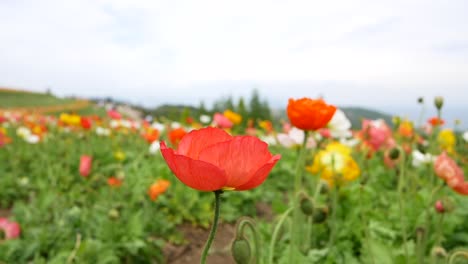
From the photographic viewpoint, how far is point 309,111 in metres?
1.05

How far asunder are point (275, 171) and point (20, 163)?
2.45 m

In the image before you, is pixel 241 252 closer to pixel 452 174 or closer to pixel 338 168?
pixel 452 174

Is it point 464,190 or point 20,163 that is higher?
point 464,190

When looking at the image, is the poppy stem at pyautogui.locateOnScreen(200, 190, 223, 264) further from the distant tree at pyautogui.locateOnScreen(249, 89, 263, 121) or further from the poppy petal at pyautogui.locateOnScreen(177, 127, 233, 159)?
the distant tree at pyautogui.locateOnScreen(249, 89, 263, 121)

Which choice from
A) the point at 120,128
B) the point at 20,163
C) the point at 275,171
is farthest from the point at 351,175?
the point at 120,128

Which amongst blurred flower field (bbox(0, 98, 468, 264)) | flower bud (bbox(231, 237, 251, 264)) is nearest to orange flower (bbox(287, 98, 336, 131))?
blurred flower field (bbox(0, 98, 468, 264))

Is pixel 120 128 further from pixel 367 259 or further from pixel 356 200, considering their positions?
pixel 367 259

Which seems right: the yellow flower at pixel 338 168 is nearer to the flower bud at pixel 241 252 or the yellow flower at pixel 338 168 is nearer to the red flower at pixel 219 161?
the flower bud at pixel 241 252

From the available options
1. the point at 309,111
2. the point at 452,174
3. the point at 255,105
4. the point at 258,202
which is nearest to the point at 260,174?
the point at 309,111

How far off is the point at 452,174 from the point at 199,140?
1.01 metres

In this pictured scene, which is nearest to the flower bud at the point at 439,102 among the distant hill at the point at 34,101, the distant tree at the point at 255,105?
the distant hill at the point at 34,101

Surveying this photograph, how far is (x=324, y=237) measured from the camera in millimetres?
1894

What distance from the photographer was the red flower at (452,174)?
127 cm

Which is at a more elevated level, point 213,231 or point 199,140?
point 199,140
